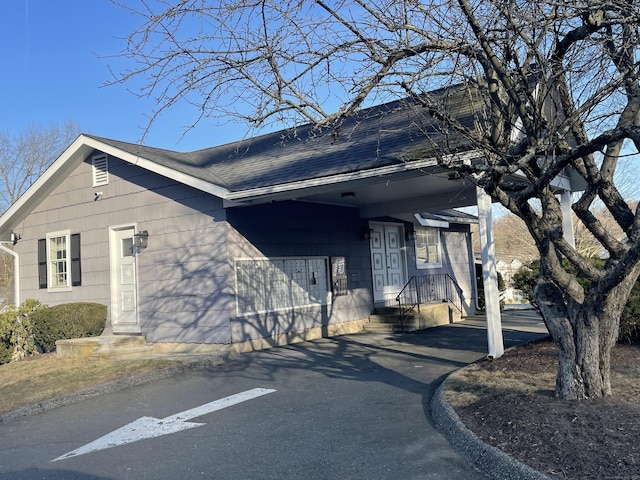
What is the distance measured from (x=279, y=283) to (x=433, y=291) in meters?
6.70

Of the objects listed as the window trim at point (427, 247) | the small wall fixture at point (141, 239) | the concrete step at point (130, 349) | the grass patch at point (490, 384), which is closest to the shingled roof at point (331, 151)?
the small wall fixture at point (141, 239)

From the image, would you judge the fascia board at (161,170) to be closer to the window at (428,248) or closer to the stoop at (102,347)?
the stoop at (102,347)

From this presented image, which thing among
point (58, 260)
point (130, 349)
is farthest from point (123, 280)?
point (58, 260)

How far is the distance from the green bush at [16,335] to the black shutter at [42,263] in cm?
140

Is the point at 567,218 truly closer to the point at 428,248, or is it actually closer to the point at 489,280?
the point at 489,280

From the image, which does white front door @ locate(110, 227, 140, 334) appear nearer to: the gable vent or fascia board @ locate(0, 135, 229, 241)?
the gable vent

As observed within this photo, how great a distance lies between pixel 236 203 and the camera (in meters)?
10.7

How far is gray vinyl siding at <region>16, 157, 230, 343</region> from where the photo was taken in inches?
440

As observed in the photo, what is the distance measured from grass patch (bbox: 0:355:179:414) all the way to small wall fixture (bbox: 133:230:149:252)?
8.63ft

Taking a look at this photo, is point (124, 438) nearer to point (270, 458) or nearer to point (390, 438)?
point (270, 458)

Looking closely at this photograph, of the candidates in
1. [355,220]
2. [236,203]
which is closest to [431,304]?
[355,220]

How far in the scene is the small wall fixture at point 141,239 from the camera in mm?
12031

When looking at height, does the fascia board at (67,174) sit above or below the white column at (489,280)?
above

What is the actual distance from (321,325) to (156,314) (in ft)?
13.0
